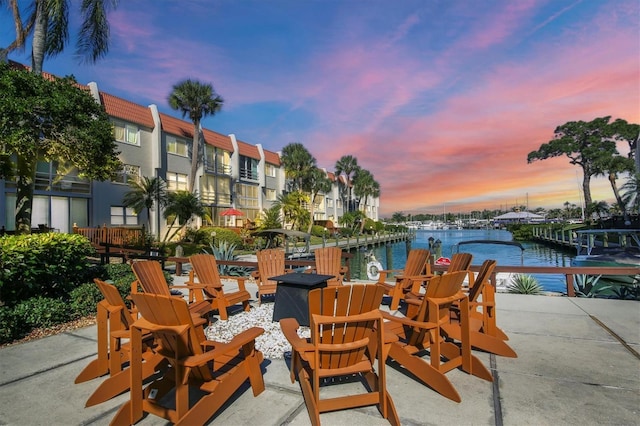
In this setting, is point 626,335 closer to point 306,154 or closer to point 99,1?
point 99,1

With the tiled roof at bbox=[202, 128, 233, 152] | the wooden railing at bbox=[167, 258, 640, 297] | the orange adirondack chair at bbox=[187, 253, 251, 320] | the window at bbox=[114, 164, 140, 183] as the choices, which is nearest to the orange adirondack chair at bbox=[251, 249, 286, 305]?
the orange adirondack chair at bbox=[187, 253, 251, 320]

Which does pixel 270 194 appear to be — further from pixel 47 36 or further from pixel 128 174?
pixel 47 36

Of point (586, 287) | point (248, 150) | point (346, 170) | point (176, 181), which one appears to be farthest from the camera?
point (346, 170)

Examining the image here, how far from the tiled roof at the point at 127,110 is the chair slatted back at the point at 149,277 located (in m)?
21.8

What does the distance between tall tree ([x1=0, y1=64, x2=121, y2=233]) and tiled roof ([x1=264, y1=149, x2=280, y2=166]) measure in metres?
29.9

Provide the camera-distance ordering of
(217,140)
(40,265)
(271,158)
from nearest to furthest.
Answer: (40,265) → (217,140) → (271,158)

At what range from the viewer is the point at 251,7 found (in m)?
10.5

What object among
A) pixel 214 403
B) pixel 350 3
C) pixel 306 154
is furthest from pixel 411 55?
pixel 306 154

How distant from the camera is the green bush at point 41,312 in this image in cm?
514

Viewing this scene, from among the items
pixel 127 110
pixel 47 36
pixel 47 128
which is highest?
pixel 127 110

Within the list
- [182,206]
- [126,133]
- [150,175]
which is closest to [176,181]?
[150,175]

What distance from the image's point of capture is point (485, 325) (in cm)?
448

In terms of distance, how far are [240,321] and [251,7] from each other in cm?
944

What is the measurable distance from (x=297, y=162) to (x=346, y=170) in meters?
19.2
